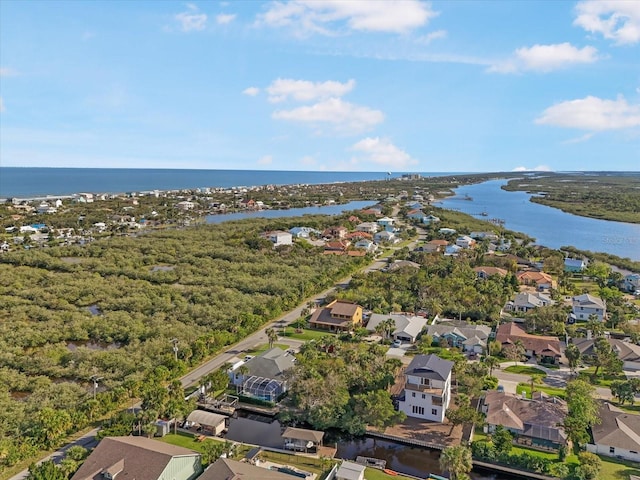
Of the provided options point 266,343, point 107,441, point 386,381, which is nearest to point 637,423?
point 386,381

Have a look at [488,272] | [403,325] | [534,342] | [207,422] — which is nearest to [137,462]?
[207,422]

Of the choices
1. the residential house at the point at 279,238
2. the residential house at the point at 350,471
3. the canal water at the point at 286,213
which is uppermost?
the canal water at the point at 286,213

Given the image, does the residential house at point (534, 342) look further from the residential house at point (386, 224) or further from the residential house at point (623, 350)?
the residential house at point (386, 224)

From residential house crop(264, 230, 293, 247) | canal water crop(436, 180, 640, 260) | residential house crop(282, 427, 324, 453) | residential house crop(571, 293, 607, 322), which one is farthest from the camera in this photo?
canal water crop(436, 180, 640, 260)

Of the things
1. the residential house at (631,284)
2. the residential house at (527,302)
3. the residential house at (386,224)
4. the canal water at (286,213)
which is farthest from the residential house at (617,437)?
the canal water at (286,213)

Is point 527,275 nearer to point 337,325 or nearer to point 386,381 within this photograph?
point 337,325

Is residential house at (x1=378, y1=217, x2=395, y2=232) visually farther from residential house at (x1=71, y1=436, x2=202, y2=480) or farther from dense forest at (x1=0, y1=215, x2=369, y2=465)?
residential house at (x1=71, y1=436, x2=202, y2=480)

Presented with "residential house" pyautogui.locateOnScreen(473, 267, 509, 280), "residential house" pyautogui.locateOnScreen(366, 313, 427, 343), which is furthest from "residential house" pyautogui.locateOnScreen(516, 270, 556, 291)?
"residential house" pyautogui.locateOnScreen(366, 313, 427, 343)
